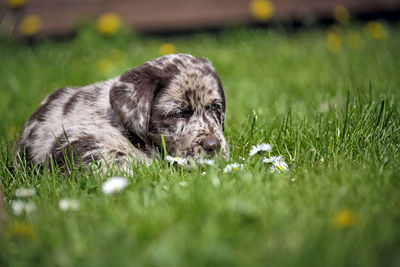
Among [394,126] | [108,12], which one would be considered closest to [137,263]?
[394,126]

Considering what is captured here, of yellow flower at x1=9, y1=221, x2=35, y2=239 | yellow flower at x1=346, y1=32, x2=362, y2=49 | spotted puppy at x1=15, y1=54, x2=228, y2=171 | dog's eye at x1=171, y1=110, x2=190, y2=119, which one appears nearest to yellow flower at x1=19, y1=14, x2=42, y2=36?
spotted puppy at x1=15, y1=54, x2=228, y2=171

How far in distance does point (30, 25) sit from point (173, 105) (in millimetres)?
6355

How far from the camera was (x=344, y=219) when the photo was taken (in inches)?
81.1

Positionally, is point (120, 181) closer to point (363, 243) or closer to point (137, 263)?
point (137, 263)

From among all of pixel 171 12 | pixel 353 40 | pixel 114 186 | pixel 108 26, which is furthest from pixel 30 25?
pixel 114 186

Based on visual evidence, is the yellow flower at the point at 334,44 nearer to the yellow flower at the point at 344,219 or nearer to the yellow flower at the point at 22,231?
the yellow flower at the point at 344,219

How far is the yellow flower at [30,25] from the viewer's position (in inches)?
337

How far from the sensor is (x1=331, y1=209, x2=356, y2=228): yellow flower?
2057 mm

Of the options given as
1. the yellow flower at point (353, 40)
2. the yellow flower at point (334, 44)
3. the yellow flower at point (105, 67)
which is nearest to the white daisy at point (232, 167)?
the yellow flower at point (105, 67)

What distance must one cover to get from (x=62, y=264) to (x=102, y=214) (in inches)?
19.9

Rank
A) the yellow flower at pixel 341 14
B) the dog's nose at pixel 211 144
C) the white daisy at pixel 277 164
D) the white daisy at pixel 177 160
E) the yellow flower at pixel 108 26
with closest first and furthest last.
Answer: the white daisy at pixel 277 164, the white daisy at pixel 177 160, the dog's nose at pixel 211 144, the yellow flower at pixel 108 26, the yellow flower at pixel 341 14

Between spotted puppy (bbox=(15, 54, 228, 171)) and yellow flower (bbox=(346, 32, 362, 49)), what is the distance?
15.0 feet

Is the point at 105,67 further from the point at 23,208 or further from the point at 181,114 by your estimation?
the point at 23,208

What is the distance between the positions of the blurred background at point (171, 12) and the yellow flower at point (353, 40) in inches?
50.3
